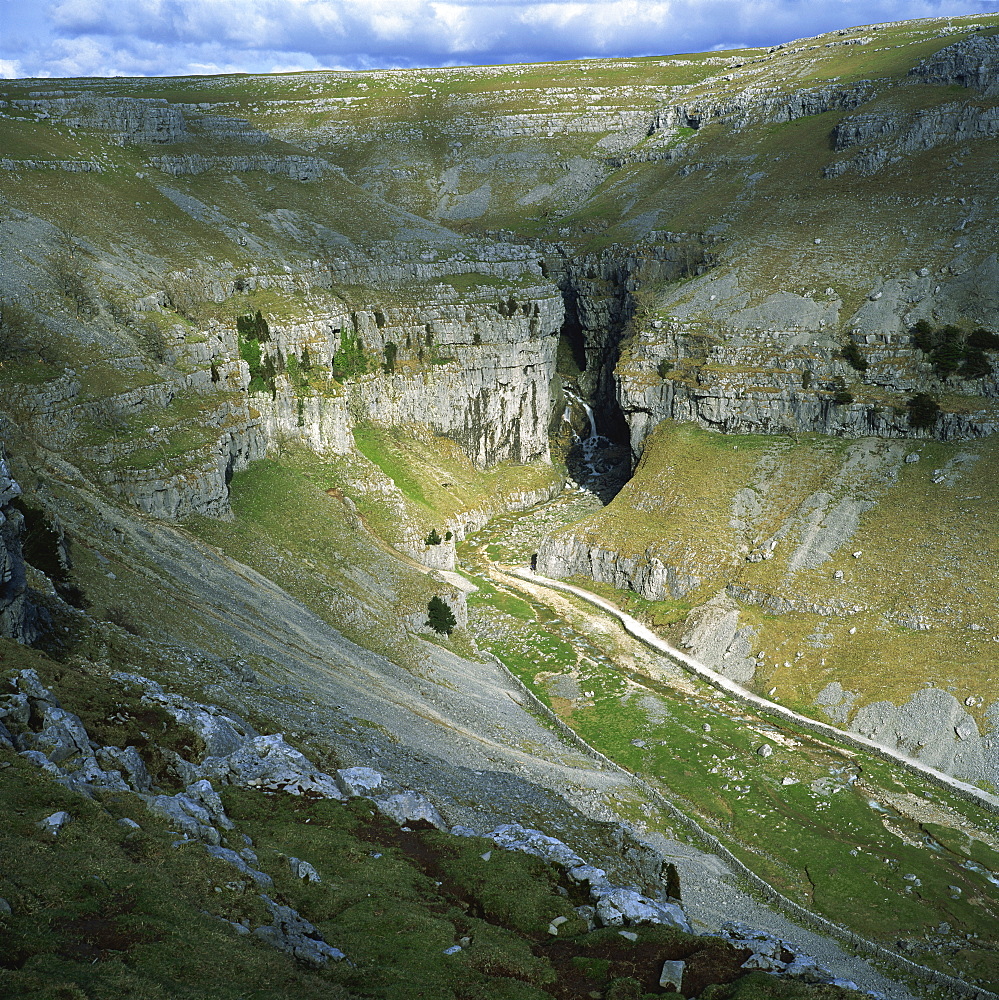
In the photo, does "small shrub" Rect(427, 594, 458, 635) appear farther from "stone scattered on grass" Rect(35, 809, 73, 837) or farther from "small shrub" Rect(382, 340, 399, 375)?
"stone scattered on grass" Rect(35, 809, 73, 837)

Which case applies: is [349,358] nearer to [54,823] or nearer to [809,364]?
[809,364]

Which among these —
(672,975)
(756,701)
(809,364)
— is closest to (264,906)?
(672,975)

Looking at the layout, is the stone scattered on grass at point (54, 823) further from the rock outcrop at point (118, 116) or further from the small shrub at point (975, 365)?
the rock outcrop at point (118, 116)

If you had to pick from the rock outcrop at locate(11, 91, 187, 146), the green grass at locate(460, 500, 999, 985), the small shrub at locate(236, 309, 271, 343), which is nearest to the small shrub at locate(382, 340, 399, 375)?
the small shrub at locate(236, 309, 271, 343)

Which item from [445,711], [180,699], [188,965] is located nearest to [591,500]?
[445,711]

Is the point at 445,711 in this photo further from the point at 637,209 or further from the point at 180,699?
the point at 637,209
